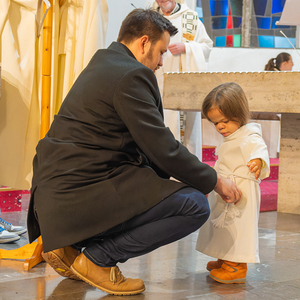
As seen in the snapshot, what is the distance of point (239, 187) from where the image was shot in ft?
7.16

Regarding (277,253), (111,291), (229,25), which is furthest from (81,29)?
(229,25)

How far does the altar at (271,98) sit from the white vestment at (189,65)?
1.09 metres

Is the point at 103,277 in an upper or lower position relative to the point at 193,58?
lower

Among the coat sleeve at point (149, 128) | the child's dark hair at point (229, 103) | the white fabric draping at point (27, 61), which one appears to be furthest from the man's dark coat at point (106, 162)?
the white fabric draping at point (27, 61)

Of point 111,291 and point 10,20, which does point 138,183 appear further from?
point 10,20

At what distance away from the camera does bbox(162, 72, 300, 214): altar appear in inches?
127

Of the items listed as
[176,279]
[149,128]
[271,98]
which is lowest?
[176,279]

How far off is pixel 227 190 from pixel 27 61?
150cm

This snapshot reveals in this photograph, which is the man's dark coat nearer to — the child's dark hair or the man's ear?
the man's ear

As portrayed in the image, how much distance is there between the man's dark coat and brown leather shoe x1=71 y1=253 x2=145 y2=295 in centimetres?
19

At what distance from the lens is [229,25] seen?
923cm

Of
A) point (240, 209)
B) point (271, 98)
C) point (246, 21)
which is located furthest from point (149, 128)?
point (246, 21)

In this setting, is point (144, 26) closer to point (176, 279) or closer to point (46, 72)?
point (46, 72)

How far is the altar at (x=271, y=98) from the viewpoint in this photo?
322cm
